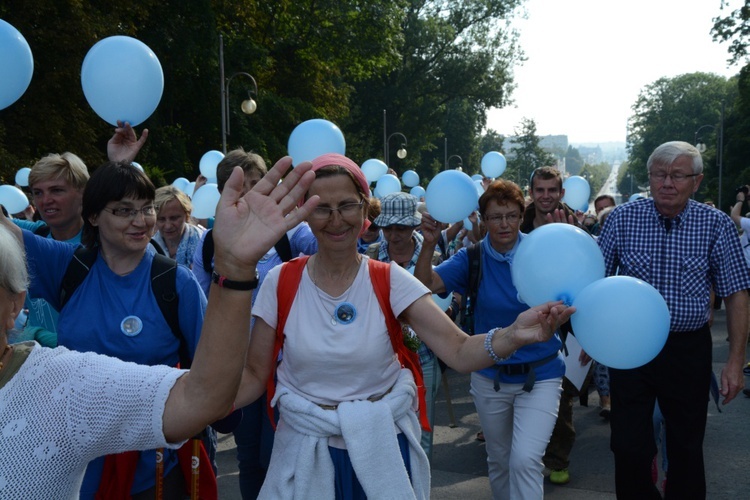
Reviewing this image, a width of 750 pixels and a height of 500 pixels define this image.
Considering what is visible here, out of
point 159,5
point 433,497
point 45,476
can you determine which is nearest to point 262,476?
point 433,497

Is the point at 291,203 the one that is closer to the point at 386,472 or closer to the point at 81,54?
the point at 386,472

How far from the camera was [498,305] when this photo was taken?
427cm

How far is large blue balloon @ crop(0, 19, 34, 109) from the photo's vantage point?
413 centimetres

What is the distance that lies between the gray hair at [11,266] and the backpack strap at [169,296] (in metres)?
1.20

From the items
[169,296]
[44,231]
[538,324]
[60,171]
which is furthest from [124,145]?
[538,324]

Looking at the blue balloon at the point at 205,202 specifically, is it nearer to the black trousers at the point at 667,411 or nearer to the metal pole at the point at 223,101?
the black trousers at the point at 667,411

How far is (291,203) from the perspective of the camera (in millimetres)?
1728

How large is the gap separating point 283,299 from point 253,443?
1.56m

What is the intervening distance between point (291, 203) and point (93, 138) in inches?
757

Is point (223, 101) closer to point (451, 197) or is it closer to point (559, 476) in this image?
point (451, 197)

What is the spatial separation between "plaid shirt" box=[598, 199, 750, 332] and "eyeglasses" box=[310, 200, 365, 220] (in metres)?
2.04

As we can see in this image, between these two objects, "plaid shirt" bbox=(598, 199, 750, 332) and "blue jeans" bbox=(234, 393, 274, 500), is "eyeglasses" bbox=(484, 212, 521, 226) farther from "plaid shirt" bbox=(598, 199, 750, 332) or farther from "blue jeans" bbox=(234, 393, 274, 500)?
"blue jeans" bbox=(234, 393, 274, 500)

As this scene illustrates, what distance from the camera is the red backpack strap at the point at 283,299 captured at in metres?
2.78

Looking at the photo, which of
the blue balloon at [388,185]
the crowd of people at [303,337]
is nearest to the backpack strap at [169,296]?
the crowd of people at [303,337]
